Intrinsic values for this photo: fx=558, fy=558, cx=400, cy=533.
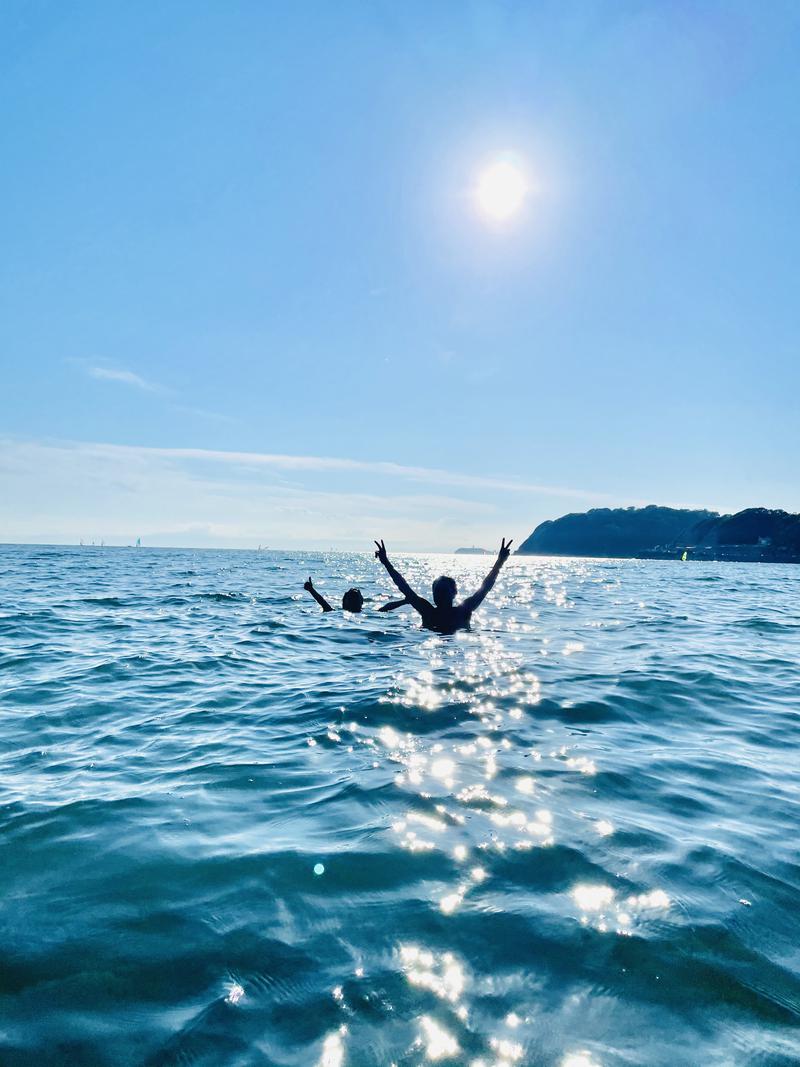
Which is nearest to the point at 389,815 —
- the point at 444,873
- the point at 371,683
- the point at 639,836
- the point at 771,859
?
the point at 444,873

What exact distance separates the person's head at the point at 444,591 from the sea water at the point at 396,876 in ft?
10.2

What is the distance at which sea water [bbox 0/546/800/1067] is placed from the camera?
2541 mm

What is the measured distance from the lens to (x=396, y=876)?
3.70 meters

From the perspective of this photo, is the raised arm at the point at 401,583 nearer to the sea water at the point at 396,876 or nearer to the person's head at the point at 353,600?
the sea water at the point at 396,876

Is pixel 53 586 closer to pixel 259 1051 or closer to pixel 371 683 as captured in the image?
pixel 371 683

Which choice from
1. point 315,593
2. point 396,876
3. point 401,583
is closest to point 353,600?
point 315,593

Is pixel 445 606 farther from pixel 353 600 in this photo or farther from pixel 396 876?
pixel 396 876

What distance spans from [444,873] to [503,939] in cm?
70

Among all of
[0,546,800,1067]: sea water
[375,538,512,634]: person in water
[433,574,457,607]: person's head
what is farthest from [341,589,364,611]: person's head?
[0,546,800,1067]: sea water

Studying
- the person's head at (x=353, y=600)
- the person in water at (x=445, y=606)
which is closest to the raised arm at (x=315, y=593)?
the person's head at (x=353, y=600)

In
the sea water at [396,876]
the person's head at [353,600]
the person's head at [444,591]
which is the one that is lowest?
the sea water at [396,876]

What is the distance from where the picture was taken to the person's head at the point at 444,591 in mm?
11797

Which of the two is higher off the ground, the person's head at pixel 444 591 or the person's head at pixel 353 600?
the person's head at pixel 444 591

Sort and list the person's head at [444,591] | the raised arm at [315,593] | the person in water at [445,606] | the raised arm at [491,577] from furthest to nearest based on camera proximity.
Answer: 1. the raised arm at [315,593]
2. the person's head at [444,591]
3. the person in water at [445,606]
4. the raised arm at [491,577]
